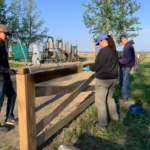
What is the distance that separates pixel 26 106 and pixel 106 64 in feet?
5.35

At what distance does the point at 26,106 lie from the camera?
5.80 feet

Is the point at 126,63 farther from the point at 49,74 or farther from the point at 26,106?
the point at 26,106

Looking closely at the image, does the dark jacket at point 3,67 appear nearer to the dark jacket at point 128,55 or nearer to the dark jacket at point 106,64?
the dark jacket at point 106,64

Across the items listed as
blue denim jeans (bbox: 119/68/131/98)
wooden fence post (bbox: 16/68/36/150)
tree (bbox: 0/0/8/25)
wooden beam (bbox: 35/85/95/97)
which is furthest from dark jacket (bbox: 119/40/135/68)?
tree (bbox: 0/0/8/25)

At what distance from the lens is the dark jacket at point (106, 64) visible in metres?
2.79

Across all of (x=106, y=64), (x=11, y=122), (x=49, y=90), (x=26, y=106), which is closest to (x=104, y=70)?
(x=106, y=64)

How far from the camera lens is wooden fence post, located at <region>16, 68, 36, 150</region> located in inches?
68.3

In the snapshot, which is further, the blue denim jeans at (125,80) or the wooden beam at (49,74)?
the blue denim jeans at (125,80)

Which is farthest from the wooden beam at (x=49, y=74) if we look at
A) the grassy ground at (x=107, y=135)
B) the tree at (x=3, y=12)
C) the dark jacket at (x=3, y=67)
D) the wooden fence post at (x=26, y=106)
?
the tree at (x=3, y=12)

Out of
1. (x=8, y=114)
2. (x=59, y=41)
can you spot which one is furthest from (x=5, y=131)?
(x=59, y=41)

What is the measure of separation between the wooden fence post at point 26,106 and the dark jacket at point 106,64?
1375mm

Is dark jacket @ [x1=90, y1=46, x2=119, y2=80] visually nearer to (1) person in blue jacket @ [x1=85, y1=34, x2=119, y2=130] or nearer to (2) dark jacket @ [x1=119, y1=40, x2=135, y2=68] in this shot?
(1) person in blue jacket @ [x1=85, y1=34, x2=119, y2=130]

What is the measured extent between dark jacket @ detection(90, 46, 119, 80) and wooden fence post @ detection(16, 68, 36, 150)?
4.51 feet

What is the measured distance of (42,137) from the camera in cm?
221
